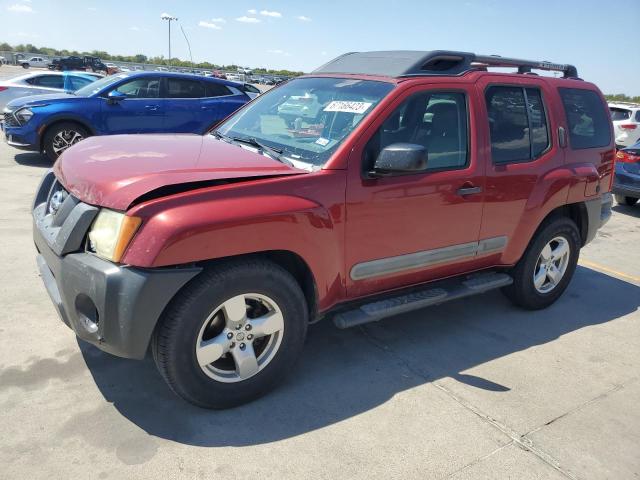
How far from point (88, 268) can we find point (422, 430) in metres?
1.93

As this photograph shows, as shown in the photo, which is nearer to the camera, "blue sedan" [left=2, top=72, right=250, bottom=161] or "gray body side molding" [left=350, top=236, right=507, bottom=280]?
"gray body side molding" [left=350, top=236, right=507, bottom=280]

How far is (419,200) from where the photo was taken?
3.32 meters

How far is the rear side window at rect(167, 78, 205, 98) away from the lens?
945 centimetres

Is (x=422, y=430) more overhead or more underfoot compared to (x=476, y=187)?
more underfoot

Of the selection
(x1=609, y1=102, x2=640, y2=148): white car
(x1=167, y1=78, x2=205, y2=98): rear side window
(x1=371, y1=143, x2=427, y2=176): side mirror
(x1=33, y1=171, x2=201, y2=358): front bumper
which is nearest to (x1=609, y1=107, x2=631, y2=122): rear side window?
(x1=609, y1=102, x2=640, y2=148): white car

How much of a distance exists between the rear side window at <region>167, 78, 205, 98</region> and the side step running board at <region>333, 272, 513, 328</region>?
284 inches

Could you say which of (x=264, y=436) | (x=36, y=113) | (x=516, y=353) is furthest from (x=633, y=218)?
(x=36, y=113)

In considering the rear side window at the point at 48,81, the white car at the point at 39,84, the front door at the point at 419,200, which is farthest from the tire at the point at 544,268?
the rear side window at the point at 48,81

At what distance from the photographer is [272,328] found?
290cm

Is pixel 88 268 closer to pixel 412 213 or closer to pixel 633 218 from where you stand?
pixel 412 213

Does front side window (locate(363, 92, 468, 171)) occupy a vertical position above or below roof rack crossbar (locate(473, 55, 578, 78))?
below

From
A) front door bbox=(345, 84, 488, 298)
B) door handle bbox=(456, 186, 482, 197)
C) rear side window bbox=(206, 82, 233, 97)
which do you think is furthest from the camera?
rear side window bbox=(206, 82, 233, 97)

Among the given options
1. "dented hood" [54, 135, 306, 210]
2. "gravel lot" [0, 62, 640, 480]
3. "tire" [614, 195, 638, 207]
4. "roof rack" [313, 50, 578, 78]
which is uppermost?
"roof rack" [313, 50, 578, 78]

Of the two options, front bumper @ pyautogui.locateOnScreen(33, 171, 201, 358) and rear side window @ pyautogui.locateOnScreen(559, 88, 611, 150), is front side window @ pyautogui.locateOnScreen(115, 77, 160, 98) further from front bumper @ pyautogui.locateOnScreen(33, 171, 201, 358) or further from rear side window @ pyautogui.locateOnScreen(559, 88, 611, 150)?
rear side window @ pyautogui.locateOnScreen(559, 88, 611, 150)
